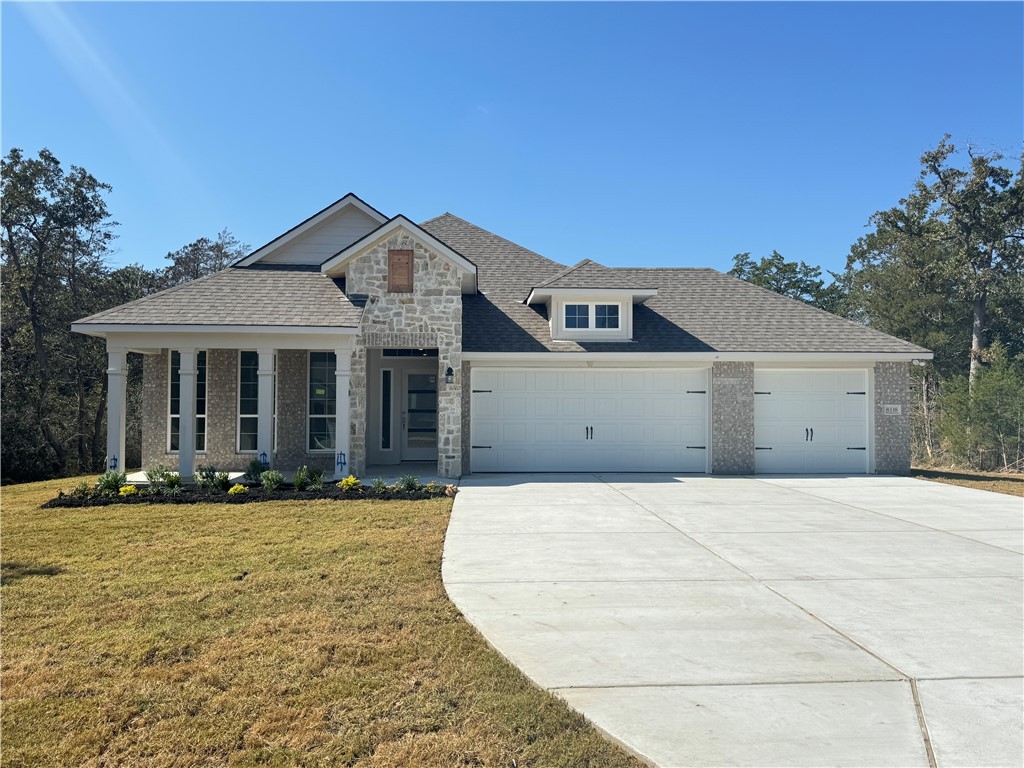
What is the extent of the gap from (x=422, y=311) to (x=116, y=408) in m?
6.31

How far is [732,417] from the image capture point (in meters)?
14.2

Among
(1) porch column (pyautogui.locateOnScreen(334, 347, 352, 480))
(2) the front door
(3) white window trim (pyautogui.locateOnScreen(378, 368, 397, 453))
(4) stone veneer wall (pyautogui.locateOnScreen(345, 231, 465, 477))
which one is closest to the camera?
(1) porch column (pyautogui.locateOnScreen(334, 347, 352, 480))

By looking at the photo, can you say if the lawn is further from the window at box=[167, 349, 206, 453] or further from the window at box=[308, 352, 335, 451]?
the window at box=[167, 349, 206, 453]

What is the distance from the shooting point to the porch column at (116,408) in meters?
11.7

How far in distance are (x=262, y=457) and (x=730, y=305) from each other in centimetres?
1225

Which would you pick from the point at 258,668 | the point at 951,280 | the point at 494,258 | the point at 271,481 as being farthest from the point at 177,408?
the point at 951,280

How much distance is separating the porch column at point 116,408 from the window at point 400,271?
5.46m

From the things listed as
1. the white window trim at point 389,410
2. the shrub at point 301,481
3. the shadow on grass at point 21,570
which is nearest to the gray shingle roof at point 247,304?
the white window trim at point 389,410

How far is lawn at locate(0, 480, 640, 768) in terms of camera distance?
2.89m

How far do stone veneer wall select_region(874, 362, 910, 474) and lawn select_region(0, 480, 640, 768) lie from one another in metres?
12.3

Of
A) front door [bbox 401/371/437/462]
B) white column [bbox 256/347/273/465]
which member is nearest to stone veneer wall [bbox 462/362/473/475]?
front door [bbox 401/371/437/462]

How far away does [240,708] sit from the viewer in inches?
127

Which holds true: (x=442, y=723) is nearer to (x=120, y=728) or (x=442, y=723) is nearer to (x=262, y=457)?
(x=120, y=728)

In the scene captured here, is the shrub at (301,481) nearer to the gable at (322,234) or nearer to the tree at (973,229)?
the gable at (322,234)
